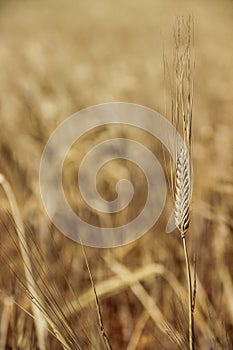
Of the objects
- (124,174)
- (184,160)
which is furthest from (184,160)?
(124,174)

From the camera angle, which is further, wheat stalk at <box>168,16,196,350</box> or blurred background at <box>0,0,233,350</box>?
blurred background at <box>0,0,233,350</box>

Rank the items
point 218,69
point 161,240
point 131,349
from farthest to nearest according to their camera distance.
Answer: point 218,69
point 161,240
point 131,349

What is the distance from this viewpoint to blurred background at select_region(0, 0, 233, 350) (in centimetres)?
80

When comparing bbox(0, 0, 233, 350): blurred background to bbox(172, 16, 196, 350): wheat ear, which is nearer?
bbox(172, 16, 196, 350): wheat ear

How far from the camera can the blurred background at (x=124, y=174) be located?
2.64 feet

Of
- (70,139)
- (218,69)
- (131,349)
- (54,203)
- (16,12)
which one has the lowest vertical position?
(131,349)

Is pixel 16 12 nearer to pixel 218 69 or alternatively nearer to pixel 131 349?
pixel 218 69

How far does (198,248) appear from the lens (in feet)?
3.23

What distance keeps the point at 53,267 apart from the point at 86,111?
396 mm

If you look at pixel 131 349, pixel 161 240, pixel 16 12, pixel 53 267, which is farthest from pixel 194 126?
pixel 16 12

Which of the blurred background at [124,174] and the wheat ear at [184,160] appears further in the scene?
the blurred background at [124,174]

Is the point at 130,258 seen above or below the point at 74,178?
below

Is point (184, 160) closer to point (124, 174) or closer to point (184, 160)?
point (184, 160)

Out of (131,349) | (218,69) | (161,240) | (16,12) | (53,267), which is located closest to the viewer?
(131,349)
